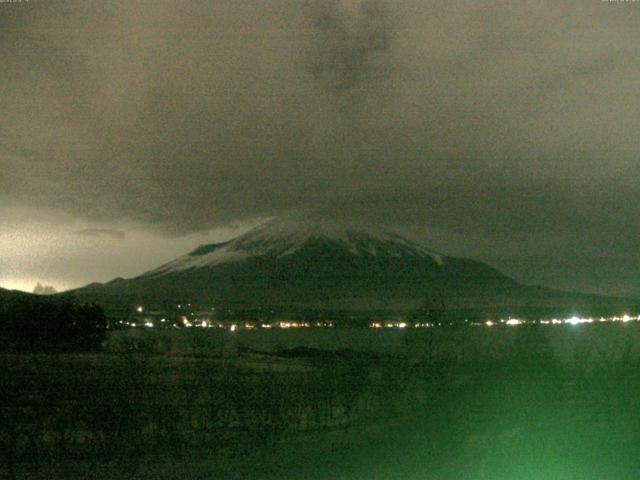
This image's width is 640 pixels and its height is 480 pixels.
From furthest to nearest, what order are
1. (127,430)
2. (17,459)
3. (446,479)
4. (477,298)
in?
(477,298)
(127,430)
(17,459)
(446,479)

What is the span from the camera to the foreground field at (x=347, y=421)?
11.9 m

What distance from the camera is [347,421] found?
50.6 feet

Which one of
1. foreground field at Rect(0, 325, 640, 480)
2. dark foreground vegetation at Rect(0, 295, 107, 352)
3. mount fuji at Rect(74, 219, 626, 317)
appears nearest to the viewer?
foreground field at Rect(0, 325, 640, 480)

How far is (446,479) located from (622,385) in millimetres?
7003

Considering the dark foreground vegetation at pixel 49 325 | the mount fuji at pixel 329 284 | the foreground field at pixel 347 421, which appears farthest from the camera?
the mount fuji at pixel 329 284

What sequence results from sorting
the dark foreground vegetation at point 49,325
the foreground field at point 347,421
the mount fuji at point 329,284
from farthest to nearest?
1. the mount fuji at point 329,284
2. the dark foreground vegetation at point 49,325
3. the foreground field at point 347,421

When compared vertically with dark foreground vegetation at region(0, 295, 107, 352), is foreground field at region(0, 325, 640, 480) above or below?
below

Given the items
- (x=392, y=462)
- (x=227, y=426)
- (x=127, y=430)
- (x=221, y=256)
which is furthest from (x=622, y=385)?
(x=221, y=256)

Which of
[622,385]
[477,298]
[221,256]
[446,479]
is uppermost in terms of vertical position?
[221,256]

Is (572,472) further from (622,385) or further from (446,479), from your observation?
(622,385)

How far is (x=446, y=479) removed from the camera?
11133 mm

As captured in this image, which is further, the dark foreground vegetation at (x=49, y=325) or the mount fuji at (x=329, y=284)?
the mount fuji at (x=329, y=284)

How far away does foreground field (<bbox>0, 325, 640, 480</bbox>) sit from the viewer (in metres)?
11.9

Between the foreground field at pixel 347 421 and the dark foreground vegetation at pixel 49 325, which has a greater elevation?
the dark foreground vegetation at pixel 49 325
